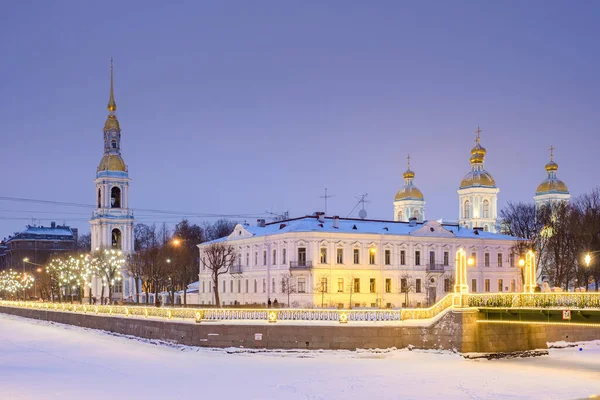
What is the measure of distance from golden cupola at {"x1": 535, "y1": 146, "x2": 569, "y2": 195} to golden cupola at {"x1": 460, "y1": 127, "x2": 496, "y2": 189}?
862 cm

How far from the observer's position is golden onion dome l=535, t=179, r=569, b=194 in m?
128

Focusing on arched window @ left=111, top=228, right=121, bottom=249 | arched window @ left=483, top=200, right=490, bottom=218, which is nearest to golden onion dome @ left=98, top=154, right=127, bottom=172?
arched window @ left=111, top=228, right=121, bottom=249

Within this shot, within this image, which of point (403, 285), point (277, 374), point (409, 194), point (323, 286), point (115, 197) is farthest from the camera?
point (409, 194)

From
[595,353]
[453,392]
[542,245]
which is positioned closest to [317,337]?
[453,392]

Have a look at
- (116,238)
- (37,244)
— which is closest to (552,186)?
(116,238)

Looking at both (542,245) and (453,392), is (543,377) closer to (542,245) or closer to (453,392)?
(453,392)

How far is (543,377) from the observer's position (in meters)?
40.4

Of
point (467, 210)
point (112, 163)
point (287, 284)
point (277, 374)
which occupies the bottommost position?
point (277, 374)

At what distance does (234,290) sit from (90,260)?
1790 centimetres

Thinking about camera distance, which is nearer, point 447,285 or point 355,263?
point 355,263

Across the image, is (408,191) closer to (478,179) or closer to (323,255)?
(478,179)

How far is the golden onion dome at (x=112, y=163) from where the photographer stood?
11519cm

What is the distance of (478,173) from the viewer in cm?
12456

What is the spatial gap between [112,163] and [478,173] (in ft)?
171
